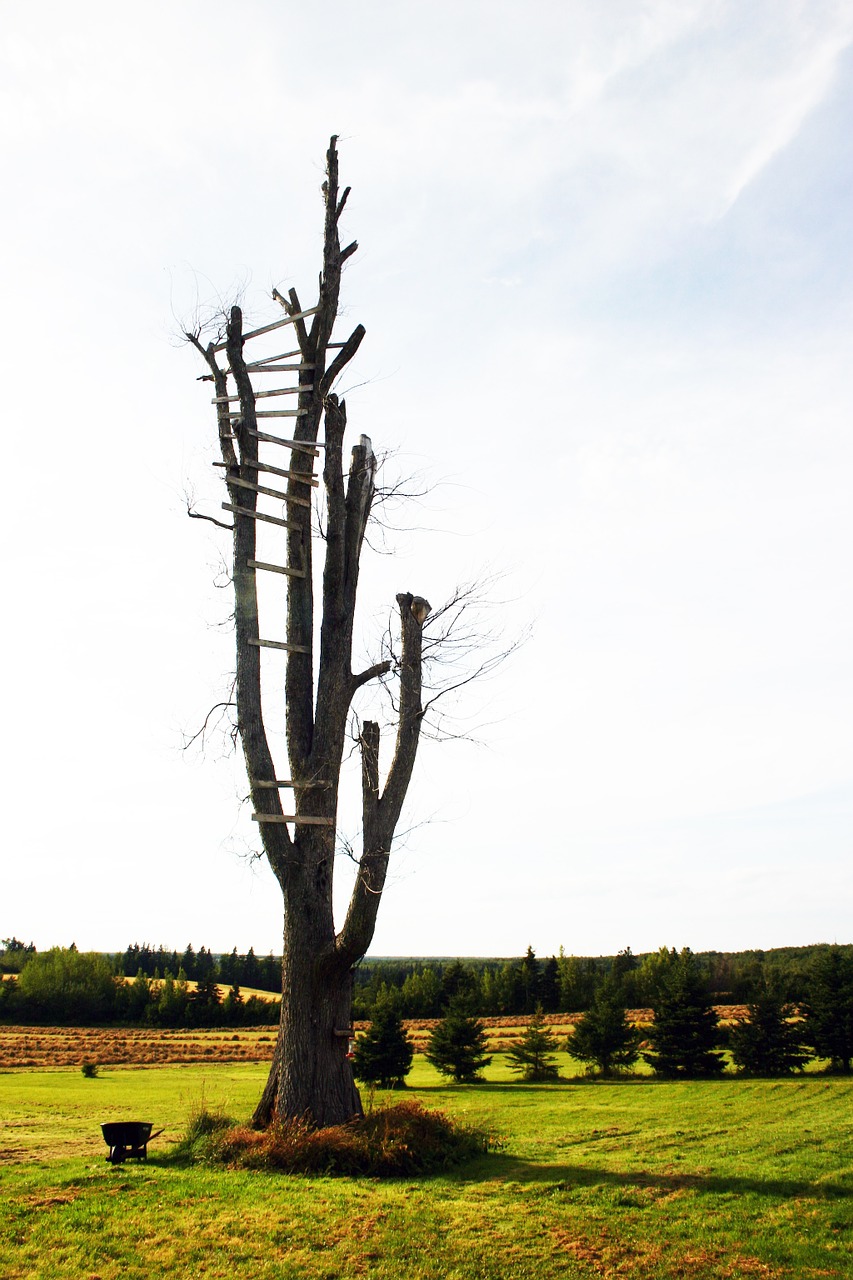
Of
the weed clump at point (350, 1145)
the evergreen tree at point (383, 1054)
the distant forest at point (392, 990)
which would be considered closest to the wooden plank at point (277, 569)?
the weed clump at point (350, 1145)

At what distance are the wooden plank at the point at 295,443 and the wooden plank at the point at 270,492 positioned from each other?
0.65 metres

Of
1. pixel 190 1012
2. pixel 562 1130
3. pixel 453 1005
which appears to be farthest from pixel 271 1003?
pixel 562 1130

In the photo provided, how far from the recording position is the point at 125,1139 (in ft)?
31.7

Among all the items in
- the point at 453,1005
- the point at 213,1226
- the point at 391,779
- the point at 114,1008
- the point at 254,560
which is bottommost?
the point at 114,1008

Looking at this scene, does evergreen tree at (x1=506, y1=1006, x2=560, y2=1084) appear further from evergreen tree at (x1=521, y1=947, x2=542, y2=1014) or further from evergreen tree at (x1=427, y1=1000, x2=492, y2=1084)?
evergreen tree at (x1=521, y1=947, x2=542, y2=1014)

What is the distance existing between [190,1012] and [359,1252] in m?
74.5

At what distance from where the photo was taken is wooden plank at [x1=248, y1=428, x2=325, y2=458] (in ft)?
40.2

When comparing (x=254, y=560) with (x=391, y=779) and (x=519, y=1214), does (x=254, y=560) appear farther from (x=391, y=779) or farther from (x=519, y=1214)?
(x=519, y=1214)

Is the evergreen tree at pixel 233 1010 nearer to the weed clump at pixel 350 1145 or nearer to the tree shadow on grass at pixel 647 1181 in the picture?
the weed clump at pixel 350 1145

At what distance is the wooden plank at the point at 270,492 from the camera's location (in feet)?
39.0

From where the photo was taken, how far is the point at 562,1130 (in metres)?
13.9

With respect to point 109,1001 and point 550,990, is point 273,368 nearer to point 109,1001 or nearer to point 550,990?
point 550,990

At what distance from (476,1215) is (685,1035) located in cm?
3065

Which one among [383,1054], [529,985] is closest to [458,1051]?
[383,1054]
